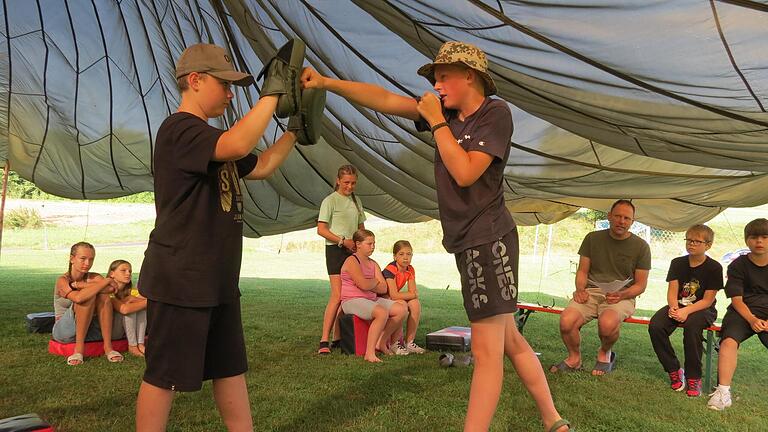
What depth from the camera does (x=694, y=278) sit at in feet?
16.5

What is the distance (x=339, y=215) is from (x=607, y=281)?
2.34 metres

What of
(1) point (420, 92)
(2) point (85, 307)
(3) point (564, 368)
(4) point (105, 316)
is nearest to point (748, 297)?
(3) point (564, 368)

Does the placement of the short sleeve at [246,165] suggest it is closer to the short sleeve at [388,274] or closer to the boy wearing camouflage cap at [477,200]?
the boy wearing camouflage cap at [477,200]

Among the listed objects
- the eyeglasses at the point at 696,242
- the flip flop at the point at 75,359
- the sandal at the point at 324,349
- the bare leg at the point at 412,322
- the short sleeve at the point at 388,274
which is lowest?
the flip flop at the point at 75,359

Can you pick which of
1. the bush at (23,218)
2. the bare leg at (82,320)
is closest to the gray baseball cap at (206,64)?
the bare leg at (82,320)

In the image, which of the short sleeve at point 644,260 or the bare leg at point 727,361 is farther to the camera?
the short sleeve at point 644,260

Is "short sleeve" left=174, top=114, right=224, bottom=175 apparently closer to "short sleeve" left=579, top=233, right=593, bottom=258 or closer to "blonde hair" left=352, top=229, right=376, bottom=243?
"blonde hair" left=352, top=229, right=376, bottom=243

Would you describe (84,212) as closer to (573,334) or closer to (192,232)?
(573,334)

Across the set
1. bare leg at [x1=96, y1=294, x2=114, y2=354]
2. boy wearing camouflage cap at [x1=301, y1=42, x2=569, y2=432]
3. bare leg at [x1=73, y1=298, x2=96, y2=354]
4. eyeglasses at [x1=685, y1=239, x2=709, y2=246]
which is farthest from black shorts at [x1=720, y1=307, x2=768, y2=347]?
bare leg at [x1=73, y1=298, x2=96, y2=354]

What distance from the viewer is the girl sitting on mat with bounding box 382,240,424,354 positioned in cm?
582

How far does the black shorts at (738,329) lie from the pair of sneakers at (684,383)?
14.7 inches

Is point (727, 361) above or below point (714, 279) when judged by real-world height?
below

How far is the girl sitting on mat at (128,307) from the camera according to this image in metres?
5.14

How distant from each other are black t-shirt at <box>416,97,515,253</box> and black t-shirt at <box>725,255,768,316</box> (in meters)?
3.02
